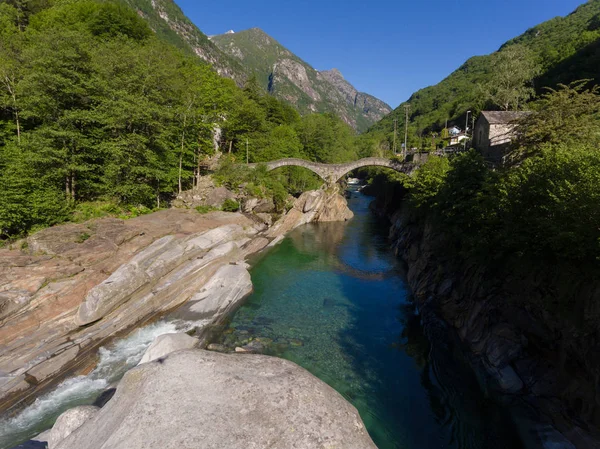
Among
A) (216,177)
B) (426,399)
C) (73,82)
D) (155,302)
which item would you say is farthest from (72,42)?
(426,399)

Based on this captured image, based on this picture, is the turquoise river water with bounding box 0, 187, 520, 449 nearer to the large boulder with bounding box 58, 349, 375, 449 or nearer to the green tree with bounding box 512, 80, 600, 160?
the large boulder with bounding box 58, 349, 375, 449

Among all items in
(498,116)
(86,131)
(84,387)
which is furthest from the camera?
(498,116)

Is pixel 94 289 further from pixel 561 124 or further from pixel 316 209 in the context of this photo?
pixel 316 209

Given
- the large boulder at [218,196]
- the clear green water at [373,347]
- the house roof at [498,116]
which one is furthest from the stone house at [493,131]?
the large boulder at [218,196]

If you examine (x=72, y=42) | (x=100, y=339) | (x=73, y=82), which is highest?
(x=72, y=42)

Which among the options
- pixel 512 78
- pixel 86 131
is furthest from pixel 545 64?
pixel 86 131

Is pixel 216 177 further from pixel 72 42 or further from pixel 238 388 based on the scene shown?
pixel 238 388
